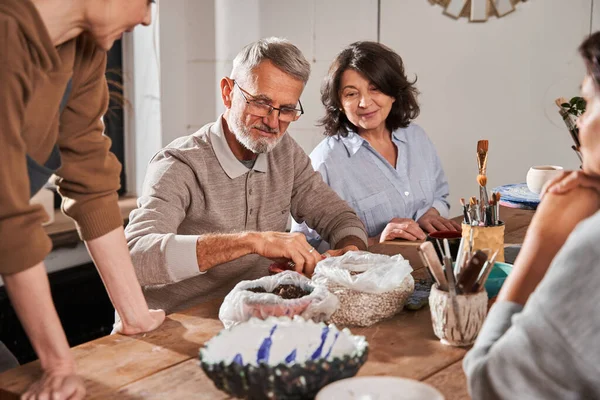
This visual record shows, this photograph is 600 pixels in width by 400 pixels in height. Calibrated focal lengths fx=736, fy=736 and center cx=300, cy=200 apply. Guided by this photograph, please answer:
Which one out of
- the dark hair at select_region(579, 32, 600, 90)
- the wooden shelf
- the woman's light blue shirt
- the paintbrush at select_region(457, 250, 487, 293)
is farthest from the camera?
the wooden shelf

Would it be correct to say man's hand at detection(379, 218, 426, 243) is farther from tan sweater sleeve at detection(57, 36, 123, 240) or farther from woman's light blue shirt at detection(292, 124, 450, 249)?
tan sweater sleeve at detection(57, 36, 123, 240)

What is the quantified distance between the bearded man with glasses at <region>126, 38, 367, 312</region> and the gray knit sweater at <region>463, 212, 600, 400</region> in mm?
1165

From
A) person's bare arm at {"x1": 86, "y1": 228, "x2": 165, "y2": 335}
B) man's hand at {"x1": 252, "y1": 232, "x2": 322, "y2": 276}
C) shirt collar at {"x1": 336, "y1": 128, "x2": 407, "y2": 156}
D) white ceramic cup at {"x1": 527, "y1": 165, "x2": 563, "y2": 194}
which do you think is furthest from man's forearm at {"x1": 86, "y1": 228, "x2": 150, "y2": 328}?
white ceramic cup at {"x1": 527, "y1": 165, "x2": 563, "y2": 194}

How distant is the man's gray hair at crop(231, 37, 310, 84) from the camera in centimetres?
226

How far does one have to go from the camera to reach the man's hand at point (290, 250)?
6.01 feet

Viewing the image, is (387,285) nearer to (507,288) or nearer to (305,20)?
(507,288)

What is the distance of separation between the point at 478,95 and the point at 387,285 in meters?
2.62

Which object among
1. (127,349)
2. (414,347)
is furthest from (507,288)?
(127,349)

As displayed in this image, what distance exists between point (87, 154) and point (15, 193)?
1.39ft

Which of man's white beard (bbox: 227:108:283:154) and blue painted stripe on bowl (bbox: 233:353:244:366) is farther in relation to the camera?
man's white beard (bbox: 227:108:283:154)

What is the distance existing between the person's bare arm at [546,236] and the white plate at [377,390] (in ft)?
0.60

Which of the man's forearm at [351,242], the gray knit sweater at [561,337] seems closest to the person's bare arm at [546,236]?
the gray knit sweater at [561,337]

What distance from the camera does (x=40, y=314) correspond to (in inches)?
50.4

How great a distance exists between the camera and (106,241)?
161 cm
